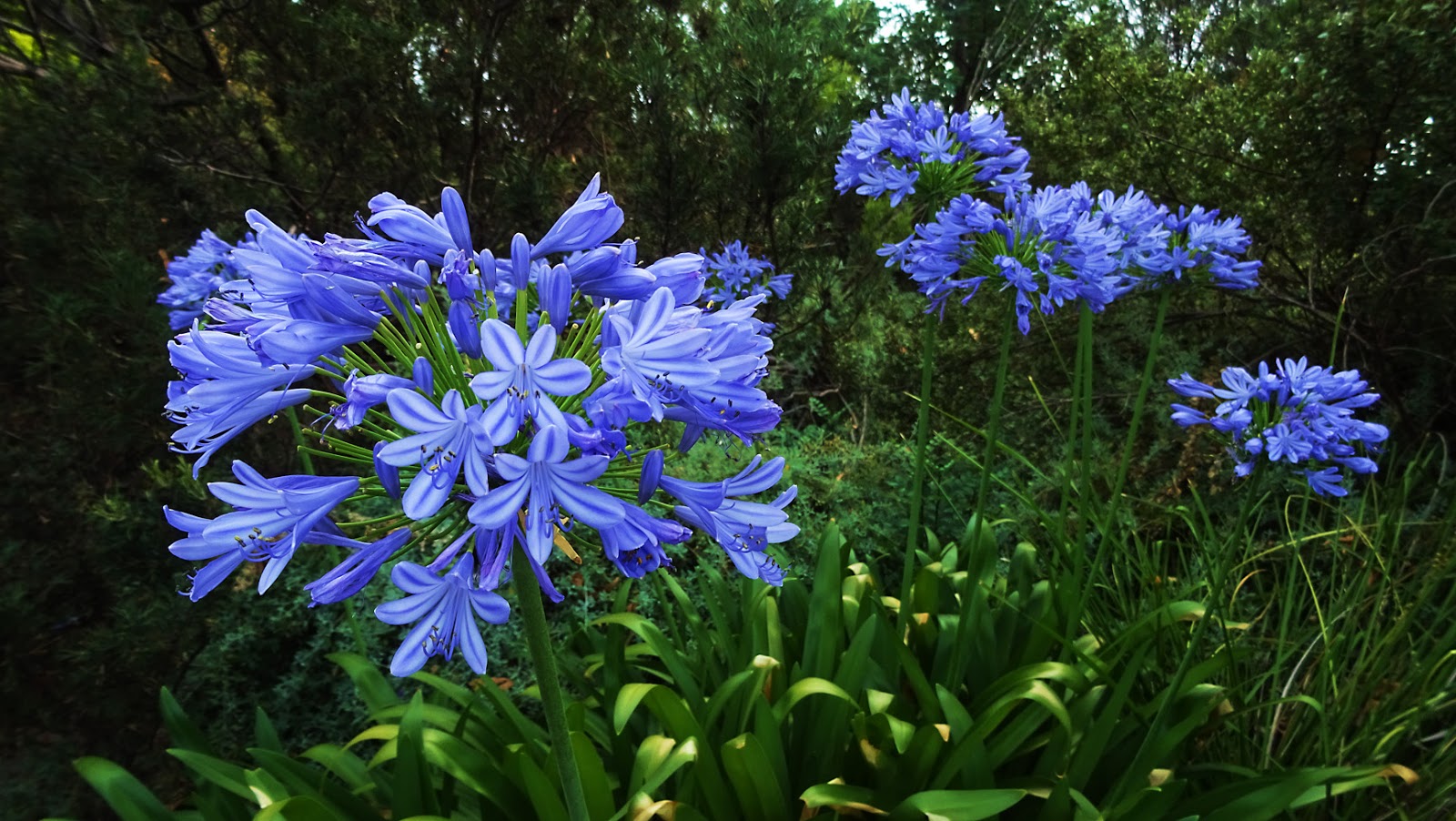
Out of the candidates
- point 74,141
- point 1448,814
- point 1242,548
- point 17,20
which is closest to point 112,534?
point 74,141

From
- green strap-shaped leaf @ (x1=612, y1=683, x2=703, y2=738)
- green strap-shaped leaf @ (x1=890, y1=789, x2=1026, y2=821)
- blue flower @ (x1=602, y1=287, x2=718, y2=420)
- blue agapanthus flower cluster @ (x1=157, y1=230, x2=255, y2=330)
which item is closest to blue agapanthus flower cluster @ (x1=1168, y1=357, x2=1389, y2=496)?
green strap-shaped leaf @ (x1=890, y1=789, x2=1026, y2=821)

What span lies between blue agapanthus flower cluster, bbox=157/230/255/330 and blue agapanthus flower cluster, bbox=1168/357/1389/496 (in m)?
3.27

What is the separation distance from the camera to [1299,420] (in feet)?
7.06

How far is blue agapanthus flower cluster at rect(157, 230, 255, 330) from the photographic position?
2678mm

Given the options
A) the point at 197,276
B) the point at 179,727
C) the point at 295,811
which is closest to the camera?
the point at 295,811

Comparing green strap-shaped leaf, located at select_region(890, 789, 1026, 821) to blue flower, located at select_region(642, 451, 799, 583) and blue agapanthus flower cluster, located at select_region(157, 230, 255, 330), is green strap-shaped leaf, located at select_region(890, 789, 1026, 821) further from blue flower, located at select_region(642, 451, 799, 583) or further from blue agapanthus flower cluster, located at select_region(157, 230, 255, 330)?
blue agapanthus flower cluster, located at select_region(157, 230, 255, 330)

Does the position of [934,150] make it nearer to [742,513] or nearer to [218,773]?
[742,513]

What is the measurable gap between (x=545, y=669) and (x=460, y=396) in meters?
0.47

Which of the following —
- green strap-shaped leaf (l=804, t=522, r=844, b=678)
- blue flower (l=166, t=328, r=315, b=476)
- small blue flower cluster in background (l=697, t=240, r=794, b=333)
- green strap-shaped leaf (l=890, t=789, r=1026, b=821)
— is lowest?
green strap-shaped leaf (l=890, t=789, r=1026, b=821)

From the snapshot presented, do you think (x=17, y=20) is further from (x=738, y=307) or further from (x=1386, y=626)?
(x=1386, y=626)

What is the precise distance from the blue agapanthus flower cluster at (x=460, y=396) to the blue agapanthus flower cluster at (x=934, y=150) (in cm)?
146

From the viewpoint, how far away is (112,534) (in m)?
3.19

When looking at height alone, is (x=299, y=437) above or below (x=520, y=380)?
above

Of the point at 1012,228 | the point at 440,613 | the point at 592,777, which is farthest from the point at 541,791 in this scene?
the point at 1012,228
